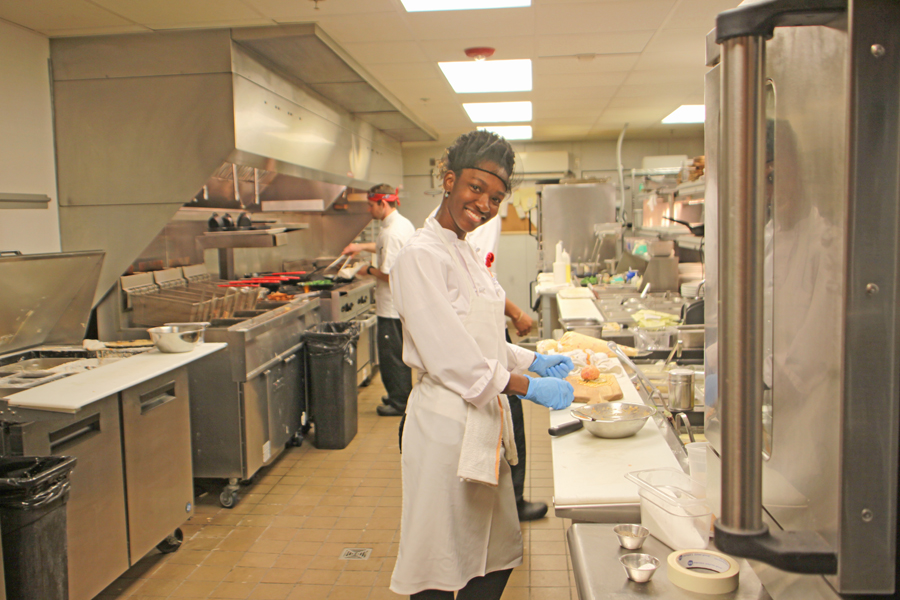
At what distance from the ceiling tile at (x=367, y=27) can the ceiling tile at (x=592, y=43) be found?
92cm

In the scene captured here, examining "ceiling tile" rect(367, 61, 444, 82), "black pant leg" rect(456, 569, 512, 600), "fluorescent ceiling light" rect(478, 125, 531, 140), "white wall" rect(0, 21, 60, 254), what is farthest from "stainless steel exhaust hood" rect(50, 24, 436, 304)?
"fluorescent ceiling light" rect(478, 125, 531, 140)

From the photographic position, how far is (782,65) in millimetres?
792

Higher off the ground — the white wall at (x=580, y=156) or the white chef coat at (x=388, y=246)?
the white wall at (x=580, y=156)

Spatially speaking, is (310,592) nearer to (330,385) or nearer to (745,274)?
(330,385)

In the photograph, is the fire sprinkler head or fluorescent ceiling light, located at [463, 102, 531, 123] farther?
fluorescent ceiling light, located at [463, 102, 531, 123]

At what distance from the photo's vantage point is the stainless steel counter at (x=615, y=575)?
3.62 feet

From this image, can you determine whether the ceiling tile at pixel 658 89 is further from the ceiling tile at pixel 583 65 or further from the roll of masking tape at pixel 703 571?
the roll of masking tape at pixel 703 571

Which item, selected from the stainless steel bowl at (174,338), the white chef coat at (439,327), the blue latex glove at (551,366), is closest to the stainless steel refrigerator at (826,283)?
the white chef coat at (439,327)

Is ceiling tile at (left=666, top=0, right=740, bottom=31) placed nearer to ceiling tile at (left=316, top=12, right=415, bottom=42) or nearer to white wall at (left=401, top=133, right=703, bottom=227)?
ceiling tile at (left=316, top=12, right=415, bottom=42)

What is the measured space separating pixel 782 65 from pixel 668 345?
2.32 meters

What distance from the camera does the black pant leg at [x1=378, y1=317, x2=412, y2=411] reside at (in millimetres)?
5000

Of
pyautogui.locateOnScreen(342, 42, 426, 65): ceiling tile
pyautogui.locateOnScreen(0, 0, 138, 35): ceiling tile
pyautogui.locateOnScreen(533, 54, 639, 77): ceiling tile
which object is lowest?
pyautogui.locateOnScreen(0, 0, 138, 35): ceiling tile

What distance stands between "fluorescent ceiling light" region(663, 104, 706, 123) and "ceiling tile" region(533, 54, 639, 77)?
7.10ft

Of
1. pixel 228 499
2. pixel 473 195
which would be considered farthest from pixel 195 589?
pixel 473 195
